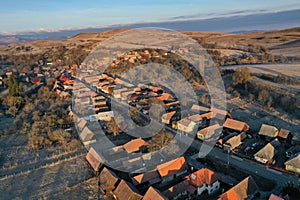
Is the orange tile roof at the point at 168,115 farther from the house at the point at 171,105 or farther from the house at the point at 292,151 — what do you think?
the house at the point at 292,151

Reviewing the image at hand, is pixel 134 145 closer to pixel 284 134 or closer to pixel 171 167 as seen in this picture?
pixel 171 167

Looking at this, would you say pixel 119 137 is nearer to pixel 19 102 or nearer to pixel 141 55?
pixel 19 102

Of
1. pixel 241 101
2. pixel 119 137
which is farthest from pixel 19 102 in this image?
pixel 241 101

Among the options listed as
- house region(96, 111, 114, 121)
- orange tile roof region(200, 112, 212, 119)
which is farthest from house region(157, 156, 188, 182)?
house region(96, 111, 114, 121)

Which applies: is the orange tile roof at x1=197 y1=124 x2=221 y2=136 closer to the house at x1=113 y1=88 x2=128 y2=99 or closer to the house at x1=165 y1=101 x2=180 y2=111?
the house at x1=165 y1=101 x2=180 y2=111

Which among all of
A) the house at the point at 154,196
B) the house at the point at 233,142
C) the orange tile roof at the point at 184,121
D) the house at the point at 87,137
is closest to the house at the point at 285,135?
the house at the point at 233,142
